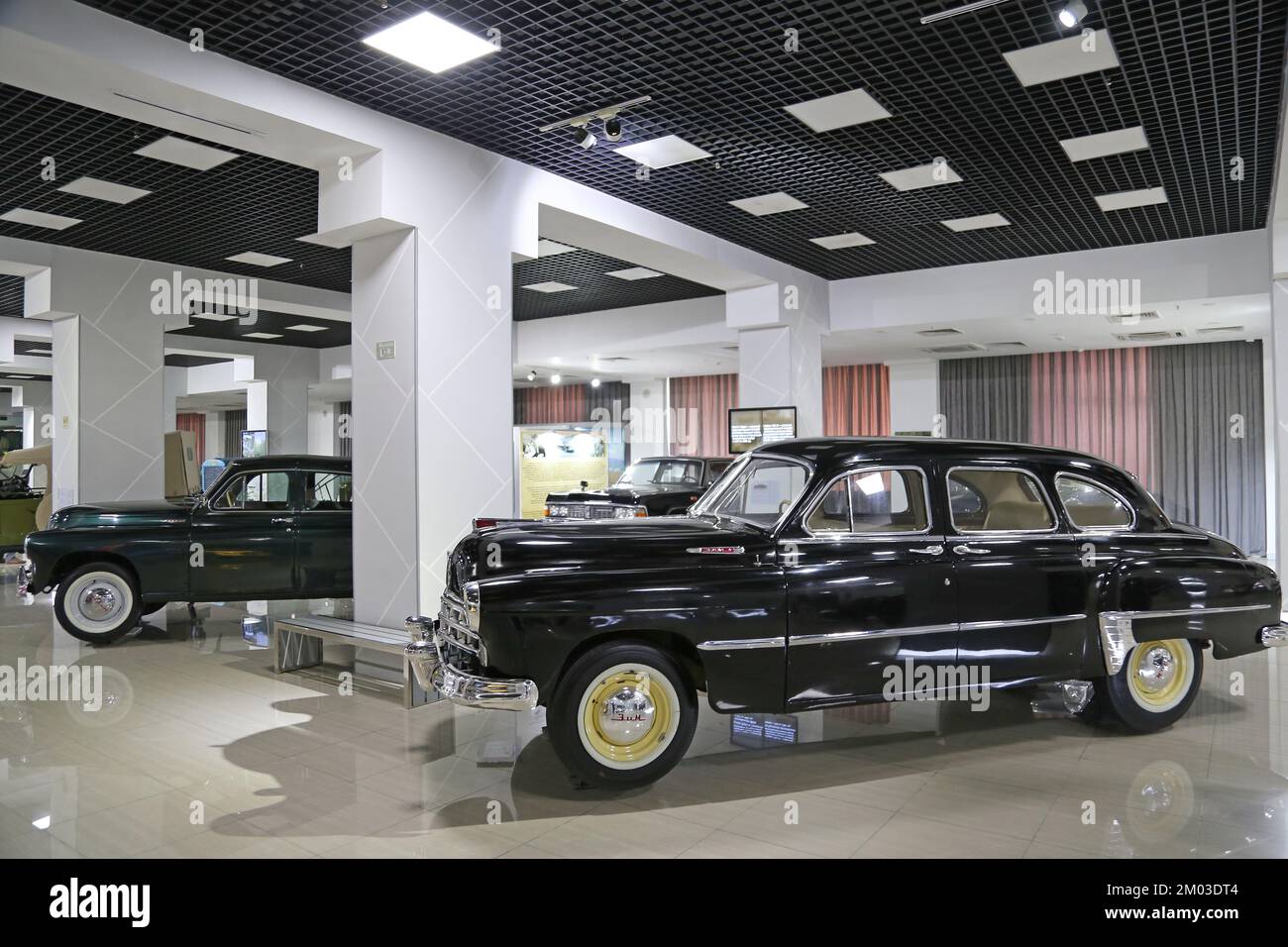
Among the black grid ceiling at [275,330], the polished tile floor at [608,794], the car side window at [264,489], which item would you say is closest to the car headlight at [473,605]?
the polished tile floor at [608,794]

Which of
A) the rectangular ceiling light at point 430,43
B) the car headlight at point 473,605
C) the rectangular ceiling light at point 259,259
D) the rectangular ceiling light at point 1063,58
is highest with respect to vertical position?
the rectangular ceiling light at point 259,259

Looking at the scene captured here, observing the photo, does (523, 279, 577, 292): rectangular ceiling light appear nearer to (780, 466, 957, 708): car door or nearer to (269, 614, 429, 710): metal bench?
(269, 614, 429, 710): metal bench

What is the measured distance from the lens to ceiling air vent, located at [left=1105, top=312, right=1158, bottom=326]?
10.7 m

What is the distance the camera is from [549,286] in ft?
40.2

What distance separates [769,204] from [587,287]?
14.6 ft

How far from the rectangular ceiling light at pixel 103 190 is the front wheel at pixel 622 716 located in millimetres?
6549

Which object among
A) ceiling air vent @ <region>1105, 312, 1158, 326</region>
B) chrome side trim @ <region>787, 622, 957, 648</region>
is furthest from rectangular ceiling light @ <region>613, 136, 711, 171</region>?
ceiling air vent @ <region>1105, 312, 1158, 326</region>

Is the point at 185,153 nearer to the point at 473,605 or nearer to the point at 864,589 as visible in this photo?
the point at 473,605

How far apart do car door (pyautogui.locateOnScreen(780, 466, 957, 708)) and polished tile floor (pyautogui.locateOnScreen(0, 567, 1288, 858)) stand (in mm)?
490

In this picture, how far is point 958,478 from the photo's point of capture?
453cm

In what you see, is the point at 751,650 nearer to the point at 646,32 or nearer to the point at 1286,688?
the point at 646,32

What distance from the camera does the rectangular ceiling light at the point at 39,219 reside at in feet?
27.0

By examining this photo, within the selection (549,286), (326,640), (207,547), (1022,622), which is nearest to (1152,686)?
(1022,622)

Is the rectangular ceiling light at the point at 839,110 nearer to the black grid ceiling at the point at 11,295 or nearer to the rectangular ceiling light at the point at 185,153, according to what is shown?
the rectangular ceiling light at the point at 185,153
